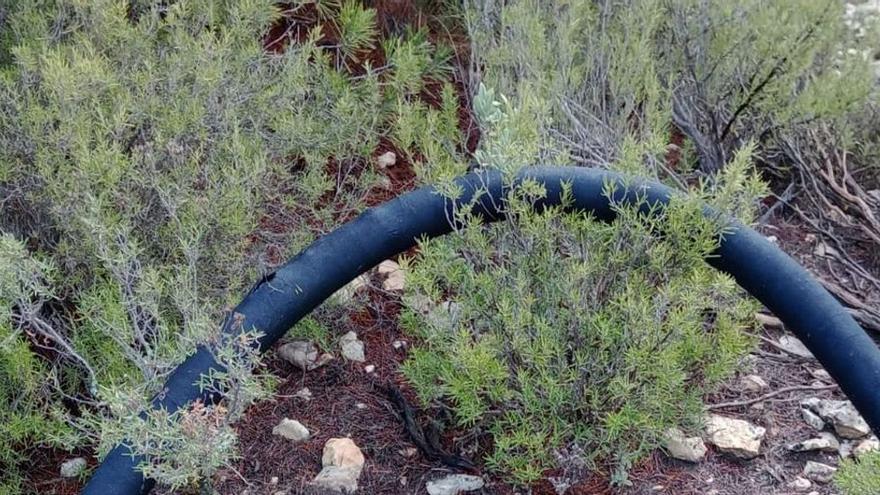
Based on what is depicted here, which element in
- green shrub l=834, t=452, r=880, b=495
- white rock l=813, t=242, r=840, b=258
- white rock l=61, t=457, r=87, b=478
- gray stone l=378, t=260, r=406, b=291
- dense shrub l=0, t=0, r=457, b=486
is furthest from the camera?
white rock l=813, t=242, r=840, b=258

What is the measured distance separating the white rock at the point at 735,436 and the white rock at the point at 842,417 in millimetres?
243

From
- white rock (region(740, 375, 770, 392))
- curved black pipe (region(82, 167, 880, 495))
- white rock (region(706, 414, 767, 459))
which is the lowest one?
white rock (region(740, 375, 770, 392))

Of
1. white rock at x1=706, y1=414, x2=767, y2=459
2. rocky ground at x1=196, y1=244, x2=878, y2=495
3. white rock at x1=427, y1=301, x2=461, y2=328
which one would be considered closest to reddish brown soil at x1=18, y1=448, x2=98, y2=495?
rocky ground at x1=196, y1=244, x2=878, y2=495

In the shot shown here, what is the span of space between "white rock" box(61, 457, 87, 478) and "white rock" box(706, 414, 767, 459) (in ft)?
6.04

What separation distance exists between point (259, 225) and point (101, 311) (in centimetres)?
73

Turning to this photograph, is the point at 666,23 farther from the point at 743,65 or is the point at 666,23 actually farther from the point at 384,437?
the point at 384,437

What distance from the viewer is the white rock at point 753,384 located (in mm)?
3275

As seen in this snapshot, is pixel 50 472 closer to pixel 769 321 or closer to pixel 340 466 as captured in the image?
pixel 340 466

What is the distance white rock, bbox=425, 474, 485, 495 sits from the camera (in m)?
2.73

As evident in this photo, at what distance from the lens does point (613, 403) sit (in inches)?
99.7

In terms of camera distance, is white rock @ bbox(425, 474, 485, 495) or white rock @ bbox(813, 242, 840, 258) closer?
white rock @ bbox(425, 474, 485, 495)

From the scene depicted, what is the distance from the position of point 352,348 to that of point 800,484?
4.76ft

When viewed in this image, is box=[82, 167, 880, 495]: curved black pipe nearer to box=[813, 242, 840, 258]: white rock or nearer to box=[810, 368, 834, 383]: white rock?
box=[810, 368, 834, 383]: white rock

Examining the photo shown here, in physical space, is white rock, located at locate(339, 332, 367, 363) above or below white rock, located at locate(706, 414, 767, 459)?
above
